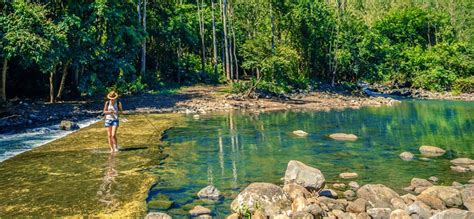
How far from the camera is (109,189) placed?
11047 millimetres

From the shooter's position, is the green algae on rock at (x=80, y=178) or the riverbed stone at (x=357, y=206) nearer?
the green algae on rock at (x=80, y=178)

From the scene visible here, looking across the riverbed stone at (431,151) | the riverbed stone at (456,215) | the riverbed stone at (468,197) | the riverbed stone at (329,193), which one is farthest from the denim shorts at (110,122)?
the riverbed stone at (431,151)

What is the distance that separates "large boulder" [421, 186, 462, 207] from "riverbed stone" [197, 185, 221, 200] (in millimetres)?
5550

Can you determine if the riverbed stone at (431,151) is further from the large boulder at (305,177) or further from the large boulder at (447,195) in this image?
the large boulder at (305,177)

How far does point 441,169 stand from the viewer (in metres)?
14.7

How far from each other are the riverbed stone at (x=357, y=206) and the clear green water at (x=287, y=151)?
244 centimetres

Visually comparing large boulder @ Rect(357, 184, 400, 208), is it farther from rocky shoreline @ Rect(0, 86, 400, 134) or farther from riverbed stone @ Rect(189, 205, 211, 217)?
rocky shoreline @ Rect(0, 86, 400, 134)

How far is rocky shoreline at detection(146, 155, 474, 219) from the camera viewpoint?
912cm

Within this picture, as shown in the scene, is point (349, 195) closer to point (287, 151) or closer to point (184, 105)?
point (287, 151)

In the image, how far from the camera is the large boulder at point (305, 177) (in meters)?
11.0

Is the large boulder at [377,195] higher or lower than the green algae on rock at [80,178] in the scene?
lower

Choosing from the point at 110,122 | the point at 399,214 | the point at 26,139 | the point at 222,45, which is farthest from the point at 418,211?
the point at 222,45

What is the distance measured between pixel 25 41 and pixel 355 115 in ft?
80.2

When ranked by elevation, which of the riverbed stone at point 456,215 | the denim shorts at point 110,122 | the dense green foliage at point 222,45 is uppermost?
the dense green foliage at point 222,45
